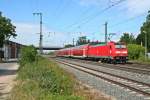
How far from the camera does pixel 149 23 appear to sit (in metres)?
133

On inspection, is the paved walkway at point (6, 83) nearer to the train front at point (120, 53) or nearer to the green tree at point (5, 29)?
the train front at point (120, 53)

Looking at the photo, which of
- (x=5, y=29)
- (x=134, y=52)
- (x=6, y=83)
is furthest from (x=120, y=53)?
(x=5, y=29)

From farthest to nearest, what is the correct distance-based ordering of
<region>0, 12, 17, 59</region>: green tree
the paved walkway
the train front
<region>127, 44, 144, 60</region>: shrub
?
1. <region>0, 12, 17, 59</region>: green tree
2. <region>127, 44, 144, 60</region>: shrub
3. the train front
4. the paved walkway

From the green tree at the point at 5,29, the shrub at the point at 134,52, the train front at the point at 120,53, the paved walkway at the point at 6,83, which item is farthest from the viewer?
the green tree at the point at 5,29

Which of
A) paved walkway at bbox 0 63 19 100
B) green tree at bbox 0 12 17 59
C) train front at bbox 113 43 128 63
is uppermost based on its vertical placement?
green tree at bbox 0 12 17 59

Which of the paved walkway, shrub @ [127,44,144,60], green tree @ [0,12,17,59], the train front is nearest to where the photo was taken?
the paved walkway

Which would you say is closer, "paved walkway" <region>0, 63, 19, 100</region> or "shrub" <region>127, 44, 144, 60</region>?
"paved walkway" <region>0, 63, 19, 100</region>

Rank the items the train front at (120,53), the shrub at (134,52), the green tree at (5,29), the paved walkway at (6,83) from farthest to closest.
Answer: the green tree at (5,29) → the shrub at (134,52) → the train front at (120,53) → the paved walkway at (6,83)

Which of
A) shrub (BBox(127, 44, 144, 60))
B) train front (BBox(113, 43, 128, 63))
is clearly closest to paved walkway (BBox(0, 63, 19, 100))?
train front (BBox(113, 43, 128, 63))

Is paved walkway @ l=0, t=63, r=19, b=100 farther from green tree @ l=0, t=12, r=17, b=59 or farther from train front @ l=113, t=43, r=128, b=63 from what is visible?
green tree @ l=0, t=12, r=17, b=59

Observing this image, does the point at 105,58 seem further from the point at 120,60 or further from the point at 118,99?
the point at 118,99

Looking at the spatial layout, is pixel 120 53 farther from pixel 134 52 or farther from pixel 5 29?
pixel 5 29

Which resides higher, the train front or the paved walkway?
the train front

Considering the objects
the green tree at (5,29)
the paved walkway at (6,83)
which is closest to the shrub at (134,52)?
the green tree at (5,29)
